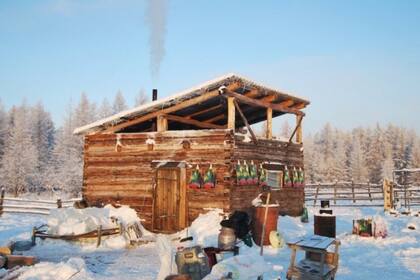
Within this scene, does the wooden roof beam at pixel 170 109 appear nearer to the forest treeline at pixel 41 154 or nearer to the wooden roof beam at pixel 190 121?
the wooden roof beam at pixel 190 121

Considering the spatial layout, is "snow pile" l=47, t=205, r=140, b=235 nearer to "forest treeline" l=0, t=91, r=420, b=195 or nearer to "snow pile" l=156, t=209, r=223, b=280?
"snow pile" l=156, t=209, r=223, b=280

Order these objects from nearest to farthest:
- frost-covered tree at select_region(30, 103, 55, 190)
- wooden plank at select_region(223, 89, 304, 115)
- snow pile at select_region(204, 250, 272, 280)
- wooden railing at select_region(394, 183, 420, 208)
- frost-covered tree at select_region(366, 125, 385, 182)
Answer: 1. snow pile at select_region(204, 250, 272, 280)
2. wooden plank at select_region(223, 89, 304, 115)
3. wooden railing at select_region(394, 183, 420, 208)
4. frost-covered tree at select_region(30, 103, 55, 190)
5. frost-covered tree at select_region(366, 125, 385, 182)

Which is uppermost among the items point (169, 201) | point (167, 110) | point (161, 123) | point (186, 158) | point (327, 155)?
point (327, 155)

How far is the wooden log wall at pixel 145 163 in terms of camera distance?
1287cm

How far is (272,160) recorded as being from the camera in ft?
49.7

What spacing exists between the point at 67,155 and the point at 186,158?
35.7m

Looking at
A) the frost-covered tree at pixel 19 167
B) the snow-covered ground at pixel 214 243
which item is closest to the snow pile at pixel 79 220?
the snow-covered ground at pixel 214 243

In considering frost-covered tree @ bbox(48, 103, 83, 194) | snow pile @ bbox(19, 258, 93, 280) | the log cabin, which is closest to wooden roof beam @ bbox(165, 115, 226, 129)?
the log cabin

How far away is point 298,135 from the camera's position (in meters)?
17.0

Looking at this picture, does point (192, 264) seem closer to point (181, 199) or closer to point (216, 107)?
point (181, 199)

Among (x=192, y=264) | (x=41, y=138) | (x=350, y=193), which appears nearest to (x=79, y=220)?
(x=192, y=264)

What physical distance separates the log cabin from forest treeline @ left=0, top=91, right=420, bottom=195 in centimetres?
2741

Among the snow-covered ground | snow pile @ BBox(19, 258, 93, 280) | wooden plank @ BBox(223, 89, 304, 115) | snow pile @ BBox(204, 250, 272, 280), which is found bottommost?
the snow-covered ground

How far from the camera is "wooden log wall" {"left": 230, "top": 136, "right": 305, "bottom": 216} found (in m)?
13.0
